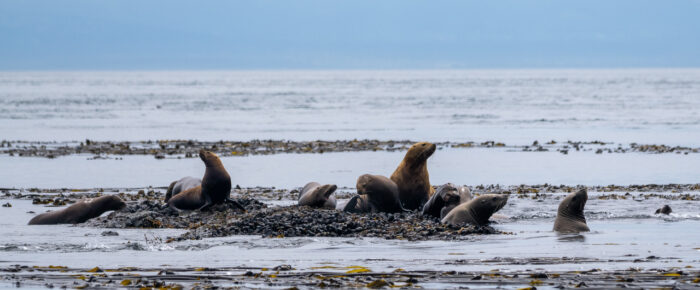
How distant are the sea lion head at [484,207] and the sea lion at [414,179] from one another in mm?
2143

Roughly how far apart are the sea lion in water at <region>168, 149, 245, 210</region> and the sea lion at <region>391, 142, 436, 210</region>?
2467 mm

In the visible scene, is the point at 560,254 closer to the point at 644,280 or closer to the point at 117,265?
the point at 644,280

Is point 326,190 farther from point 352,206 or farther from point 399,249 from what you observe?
point 399,249

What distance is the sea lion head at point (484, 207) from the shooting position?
43.9 feet

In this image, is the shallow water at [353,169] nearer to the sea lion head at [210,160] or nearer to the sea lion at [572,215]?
the sea lion head at [210,160]

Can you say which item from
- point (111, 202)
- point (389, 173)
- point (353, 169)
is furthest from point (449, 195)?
point (353, 169)

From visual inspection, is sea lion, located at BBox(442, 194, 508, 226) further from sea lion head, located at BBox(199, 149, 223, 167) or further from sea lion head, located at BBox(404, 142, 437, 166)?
sea lion head, located at BBox(199, 149, 223, 167)

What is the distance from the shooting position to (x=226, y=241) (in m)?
12.0

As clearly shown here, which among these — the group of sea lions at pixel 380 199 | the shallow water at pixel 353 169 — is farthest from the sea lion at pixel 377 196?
the shallow water at pixel 353 169

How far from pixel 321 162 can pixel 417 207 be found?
10535 mm

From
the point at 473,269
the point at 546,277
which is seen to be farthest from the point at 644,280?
the point at 473,269

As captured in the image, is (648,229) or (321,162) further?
(321,162)

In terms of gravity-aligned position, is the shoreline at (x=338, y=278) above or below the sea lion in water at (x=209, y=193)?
below

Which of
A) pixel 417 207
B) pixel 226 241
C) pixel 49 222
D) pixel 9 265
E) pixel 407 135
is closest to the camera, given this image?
pixel 9 265
